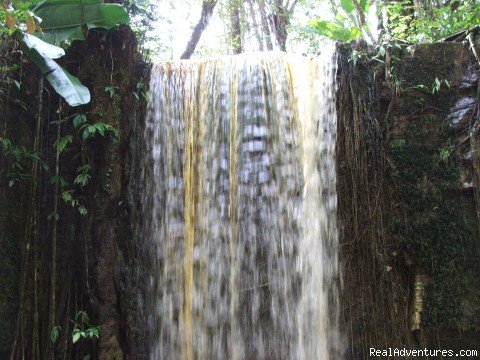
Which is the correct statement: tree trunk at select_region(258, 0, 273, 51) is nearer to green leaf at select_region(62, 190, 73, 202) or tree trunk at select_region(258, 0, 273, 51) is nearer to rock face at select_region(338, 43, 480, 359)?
rock face at select_region(338, 43, 480, 359)

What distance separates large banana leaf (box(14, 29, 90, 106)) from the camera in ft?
10.3

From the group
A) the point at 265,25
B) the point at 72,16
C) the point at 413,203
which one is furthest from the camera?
the point at 265,25

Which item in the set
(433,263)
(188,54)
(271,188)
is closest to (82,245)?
(271,188)

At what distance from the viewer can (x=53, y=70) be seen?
3289 mm

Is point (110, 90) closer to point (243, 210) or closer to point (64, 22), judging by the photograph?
point (64, 22)

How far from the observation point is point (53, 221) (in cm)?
348

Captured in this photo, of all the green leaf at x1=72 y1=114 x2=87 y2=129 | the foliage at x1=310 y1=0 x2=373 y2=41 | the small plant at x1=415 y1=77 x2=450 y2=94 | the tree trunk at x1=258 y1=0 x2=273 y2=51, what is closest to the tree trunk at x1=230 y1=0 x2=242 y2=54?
the tree trunk at x1=258 y1=0 x2=273 y2=51

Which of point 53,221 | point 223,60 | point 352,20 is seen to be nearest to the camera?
point 53,221

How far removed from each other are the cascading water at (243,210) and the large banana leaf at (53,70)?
976mm

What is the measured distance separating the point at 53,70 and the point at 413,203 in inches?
127

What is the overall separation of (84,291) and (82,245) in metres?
0.37

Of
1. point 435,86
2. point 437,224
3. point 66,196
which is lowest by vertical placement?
point 437,224

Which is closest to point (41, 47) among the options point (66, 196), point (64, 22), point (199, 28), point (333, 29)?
point (64, 22)

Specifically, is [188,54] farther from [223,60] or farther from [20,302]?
[20,302]
